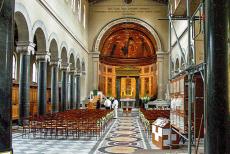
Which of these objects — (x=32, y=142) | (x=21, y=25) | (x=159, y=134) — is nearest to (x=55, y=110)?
(x=21, y=25)

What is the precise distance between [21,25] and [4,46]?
40.7 ft

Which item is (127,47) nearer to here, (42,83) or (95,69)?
(95,69)

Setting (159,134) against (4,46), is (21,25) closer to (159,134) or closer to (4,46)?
(159,134)

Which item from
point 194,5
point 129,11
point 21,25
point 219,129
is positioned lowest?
point 219,129

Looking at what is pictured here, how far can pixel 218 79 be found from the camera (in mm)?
3244

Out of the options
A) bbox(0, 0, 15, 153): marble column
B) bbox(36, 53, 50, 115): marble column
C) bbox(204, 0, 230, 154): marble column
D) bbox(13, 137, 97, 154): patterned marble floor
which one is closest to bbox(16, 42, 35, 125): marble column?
bbox(36, 53, 50, 115): marble column

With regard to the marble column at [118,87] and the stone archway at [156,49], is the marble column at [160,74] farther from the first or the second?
the marble column at [118,87]

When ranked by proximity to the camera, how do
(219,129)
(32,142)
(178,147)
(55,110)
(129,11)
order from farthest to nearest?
(129,11)
(55,110)
(32,142)
(178,147)
(219,129)

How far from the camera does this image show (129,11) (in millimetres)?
34969

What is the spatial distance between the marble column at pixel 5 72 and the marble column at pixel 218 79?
84.5 inches

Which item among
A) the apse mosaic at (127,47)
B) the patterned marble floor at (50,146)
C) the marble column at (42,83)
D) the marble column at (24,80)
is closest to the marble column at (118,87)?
the apse mosaic at (127,47)

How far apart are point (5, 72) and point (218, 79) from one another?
230 cm

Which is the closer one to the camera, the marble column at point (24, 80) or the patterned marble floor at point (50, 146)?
the patterned marble floor at point (50, 146)

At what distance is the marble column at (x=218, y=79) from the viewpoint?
3207mm
